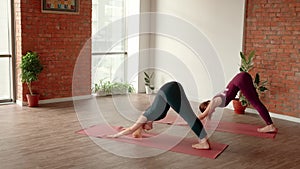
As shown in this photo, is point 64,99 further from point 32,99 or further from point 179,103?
point 179,103

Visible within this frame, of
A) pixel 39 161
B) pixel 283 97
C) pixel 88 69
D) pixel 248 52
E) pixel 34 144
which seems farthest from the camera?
pixel 88 69

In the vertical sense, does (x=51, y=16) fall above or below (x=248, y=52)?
above

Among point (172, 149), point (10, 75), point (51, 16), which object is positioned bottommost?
point (172, 149)

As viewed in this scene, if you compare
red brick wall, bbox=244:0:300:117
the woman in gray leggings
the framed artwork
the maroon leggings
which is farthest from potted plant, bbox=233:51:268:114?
the framed artwork

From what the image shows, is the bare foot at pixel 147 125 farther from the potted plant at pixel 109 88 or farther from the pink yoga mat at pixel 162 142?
the potted plant at pixel 109 88

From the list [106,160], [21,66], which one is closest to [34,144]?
[106,160]

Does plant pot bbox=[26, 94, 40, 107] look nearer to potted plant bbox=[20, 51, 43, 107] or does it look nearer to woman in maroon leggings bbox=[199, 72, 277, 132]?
potted plant bbox=[20, 51, 43, 107]

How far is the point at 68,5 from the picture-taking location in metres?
6.73

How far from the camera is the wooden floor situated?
3.77 m

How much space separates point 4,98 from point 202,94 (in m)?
3.59

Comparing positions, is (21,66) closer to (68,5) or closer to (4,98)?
(4,98)

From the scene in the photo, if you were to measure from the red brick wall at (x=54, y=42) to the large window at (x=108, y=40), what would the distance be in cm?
42

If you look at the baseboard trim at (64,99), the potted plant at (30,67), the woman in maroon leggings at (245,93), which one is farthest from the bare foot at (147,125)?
the baseboard trim at (64,99)

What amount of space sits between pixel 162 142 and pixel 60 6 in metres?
3.40
